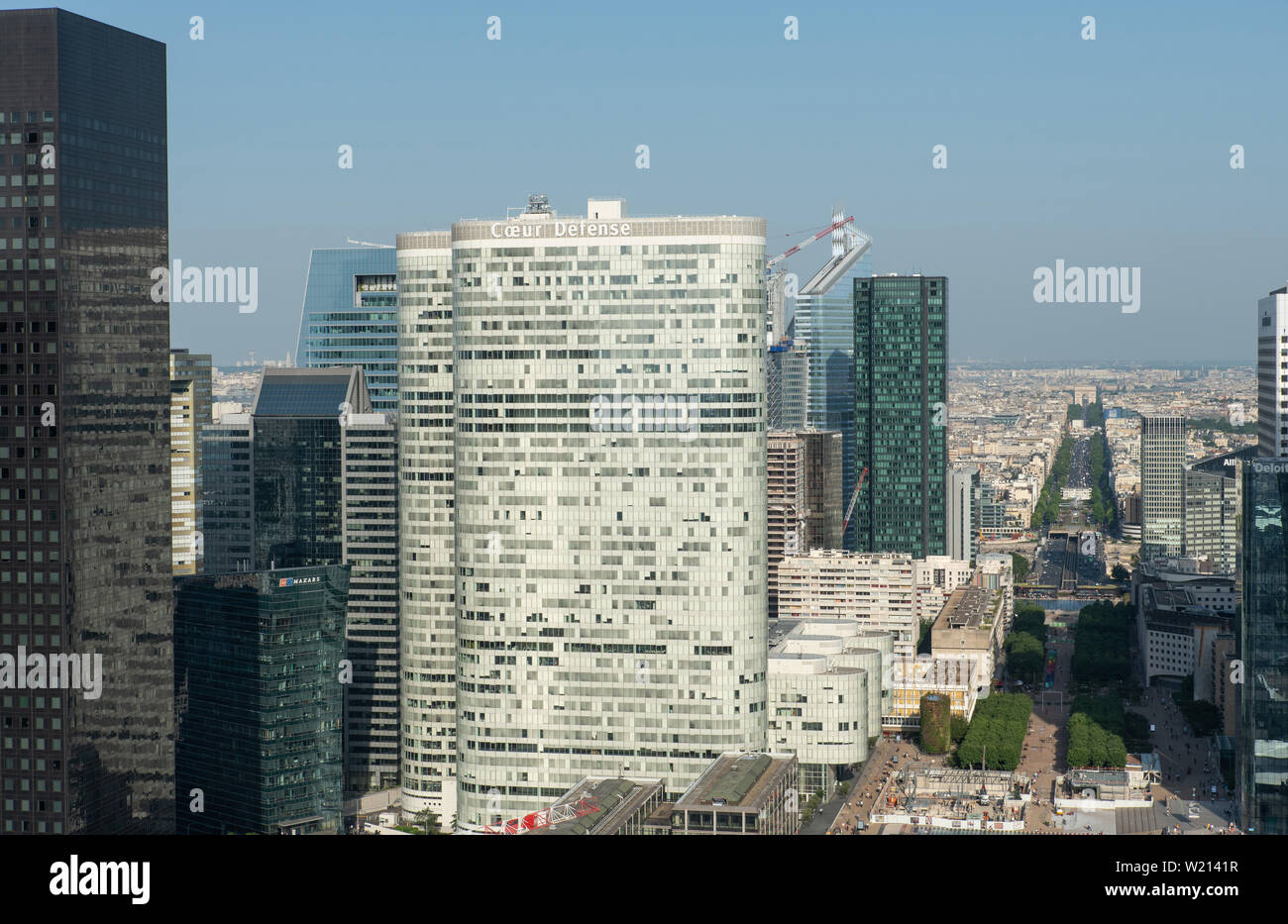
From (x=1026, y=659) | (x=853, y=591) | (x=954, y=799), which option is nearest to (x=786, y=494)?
(x=853, y=591)

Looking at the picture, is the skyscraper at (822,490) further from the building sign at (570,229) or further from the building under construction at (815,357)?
the building sign at (570,229)

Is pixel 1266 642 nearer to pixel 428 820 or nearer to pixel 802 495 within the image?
pixel 428 820

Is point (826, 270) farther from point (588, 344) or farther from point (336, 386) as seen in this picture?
point (588, 344)

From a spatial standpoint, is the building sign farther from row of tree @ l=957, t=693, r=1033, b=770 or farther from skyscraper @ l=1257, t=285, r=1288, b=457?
skyscraper @ l=1257, t=285, r=1288, b=457

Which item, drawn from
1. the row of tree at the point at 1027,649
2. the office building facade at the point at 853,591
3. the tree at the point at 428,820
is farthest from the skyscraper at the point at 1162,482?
the tree at the point at 428,820
